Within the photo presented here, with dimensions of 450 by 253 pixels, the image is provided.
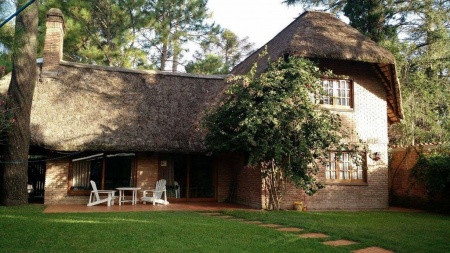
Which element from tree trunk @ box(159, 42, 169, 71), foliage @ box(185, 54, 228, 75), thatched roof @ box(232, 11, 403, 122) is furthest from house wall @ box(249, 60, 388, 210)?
tree trunk @ box(159, 42, 169, 71)

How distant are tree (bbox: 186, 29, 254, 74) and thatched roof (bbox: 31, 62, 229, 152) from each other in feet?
29.1

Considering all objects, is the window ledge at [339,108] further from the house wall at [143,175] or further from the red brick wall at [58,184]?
the red brick wall at [58,184]

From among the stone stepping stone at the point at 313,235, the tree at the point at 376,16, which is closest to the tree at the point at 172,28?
the tree at the point at 376,16

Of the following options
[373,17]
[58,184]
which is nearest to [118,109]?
[58,184]

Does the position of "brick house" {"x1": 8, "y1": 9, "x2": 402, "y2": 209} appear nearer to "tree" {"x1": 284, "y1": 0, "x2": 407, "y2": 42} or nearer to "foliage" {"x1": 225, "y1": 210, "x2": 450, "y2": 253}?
"foliage" {"x1": 225, "y1": 210, "x2": 450, "y2": 253}

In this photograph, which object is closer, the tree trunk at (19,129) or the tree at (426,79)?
the tree trunk at (19,129)

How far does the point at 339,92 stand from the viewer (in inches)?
542

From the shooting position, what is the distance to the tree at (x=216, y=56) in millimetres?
25484

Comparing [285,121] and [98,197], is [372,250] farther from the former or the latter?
[98,197]

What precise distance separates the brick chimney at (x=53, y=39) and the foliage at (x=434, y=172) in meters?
13.2

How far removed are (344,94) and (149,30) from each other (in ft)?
44.9

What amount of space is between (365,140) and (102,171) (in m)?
8.90

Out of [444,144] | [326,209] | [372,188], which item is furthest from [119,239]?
[444,144]

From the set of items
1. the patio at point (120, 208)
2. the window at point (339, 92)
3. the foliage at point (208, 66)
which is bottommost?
the patio at point (120, 208)
